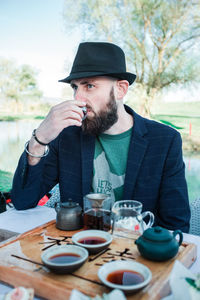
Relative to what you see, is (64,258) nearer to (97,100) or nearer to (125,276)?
(125,276)

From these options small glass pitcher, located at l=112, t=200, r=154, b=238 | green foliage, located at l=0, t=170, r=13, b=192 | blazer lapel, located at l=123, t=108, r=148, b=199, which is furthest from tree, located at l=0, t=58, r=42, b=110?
small glass pitcher, located at l=112, t=200, r=154, b=238

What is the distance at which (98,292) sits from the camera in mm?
662

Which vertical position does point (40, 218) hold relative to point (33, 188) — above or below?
below

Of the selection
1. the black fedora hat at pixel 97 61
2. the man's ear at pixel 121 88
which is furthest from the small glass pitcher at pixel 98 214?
the man's ear at pixel 121 88

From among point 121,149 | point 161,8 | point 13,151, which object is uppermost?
point 161,8

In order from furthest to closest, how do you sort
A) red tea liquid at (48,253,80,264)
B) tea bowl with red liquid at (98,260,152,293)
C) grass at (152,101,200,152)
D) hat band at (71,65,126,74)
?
grass at (152,101,200,152), hat band at (71,65,126,74), red tea liquid at (48,253,80,264), tea bowl with red liquid at (98,260,152,293)

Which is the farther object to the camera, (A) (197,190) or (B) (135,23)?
(B) (135,23)

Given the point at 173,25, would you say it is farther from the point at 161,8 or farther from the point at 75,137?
the point at 75,137

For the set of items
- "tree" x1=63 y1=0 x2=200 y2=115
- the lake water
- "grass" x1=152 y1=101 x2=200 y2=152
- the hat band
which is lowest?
the lake water

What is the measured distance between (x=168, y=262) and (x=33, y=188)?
34.8 inches

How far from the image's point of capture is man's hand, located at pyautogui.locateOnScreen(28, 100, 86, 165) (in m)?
1.35

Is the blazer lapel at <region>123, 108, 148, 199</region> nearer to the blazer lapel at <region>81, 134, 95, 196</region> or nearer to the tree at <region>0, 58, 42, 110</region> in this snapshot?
the blazer lapel at <region>81, 134, 95, 196</region>

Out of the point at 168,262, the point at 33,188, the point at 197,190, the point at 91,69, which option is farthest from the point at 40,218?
the point at 197,190

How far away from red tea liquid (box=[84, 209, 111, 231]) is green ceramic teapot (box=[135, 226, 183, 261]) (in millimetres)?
248
